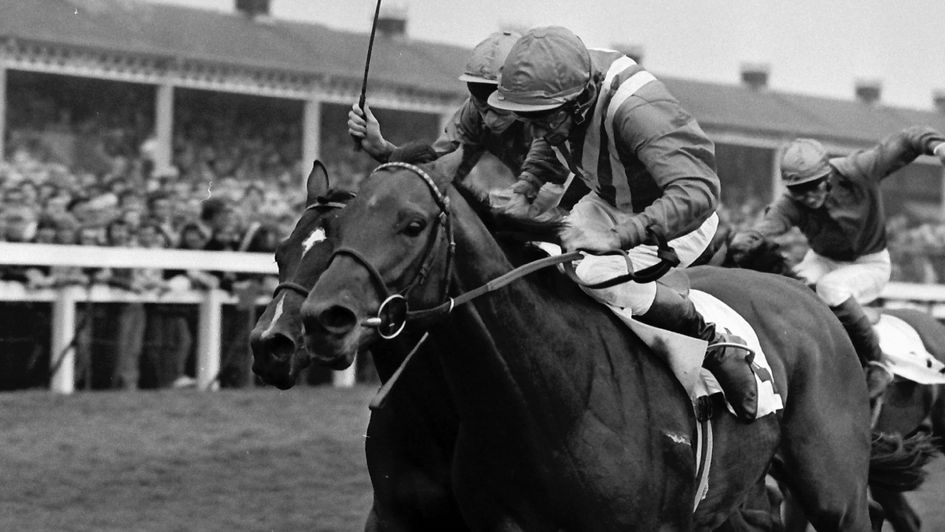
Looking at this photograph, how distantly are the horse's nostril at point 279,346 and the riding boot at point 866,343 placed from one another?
10.3ft

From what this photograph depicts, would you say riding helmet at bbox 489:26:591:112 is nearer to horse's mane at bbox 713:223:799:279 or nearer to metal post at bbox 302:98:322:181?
horse's mane at bbox 713:223:799:279

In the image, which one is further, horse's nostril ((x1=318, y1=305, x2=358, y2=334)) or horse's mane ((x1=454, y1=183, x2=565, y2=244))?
horse's mane ((x1=454, y1=183, x2=565, y2=244))

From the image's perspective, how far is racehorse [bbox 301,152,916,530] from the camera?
3332mm

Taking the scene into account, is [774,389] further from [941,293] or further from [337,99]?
[337,99]

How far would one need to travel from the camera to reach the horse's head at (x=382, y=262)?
320 cm

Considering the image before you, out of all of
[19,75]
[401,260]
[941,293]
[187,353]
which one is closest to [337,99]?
[19,75]

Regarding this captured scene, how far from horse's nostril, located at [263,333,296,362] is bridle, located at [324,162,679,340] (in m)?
0.20

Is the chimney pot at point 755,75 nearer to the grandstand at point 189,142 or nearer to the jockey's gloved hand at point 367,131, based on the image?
the grandstand at point 189,142

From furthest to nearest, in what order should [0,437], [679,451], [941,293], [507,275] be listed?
[941,293] < [0,437] < [679,451] < [507,275]

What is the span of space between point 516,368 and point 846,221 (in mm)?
3310

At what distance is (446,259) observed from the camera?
355 cm

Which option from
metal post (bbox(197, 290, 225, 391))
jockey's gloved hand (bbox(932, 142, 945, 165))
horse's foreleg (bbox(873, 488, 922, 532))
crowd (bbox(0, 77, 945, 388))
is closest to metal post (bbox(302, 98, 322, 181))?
crowd (bbox(0, 77, 945, 388))

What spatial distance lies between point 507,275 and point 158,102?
1653 centimetres

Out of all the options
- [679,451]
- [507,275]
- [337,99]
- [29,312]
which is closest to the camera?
[507,275]
